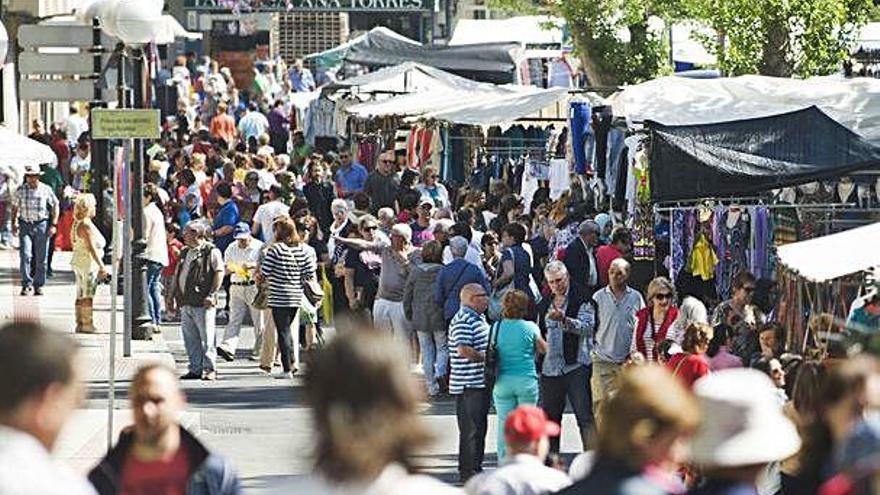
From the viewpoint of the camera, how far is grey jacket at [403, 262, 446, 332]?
2139cm

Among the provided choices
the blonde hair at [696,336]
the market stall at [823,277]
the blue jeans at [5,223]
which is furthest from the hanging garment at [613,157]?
the blue jeans at [5,223]

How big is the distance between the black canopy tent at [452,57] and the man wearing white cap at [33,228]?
1207 cm

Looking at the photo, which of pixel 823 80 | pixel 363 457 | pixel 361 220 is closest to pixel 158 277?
pixel 361 220

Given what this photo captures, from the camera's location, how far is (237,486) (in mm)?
8805

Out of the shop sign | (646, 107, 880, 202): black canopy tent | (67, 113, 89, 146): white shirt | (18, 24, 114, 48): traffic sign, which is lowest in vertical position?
(67, 113, 89, 146): white shirt

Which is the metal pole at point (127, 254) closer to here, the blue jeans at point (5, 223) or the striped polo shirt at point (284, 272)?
the striped polo shirt at point (284, 272)

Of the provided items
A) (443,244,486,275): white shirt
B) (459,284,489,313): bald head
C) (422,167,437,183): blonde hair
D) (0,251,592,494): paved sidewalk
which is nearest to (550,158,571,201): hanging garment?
(422,167,437,183): blonde hair

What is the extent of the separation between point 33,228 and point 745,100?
492 inches

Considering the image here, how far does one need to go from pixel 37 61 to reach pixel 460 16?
181 ft

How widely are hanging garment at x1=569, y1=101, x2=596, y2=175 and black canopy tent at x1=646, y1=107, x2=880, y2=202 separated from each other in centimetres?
584

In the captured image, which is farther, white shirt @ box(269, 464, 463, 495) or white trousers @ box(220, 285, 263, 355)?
white trousers @ box(220, 285, 263, 355)

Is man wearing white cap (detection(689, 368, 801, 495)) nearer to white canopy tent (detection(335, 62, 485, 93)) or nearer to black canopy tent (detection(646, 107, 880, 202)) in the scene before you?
black canopy tent (detection(646, 107, 880, 202))

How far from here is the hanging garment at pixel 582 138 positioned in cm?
2662

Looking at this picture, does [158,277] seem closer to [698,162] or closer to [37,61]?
[37,61]
